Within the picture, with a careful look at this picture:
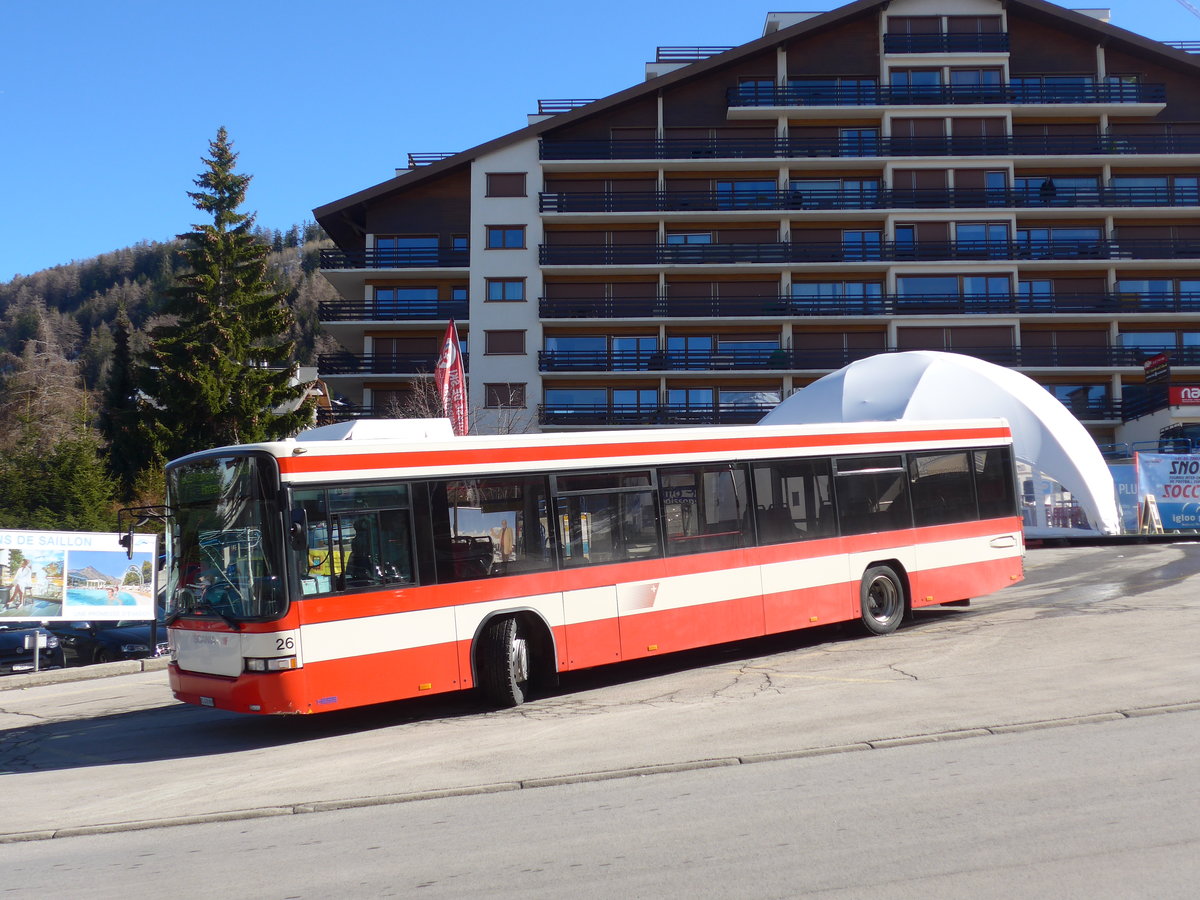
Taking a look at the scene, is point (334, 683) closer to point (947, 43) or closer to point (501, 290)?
point (501, 290)

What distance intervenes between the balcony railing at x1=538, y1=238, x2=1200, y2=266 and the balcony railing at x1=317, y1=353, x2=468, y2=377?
25.8 feet

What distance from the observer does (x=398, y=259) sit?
5197 centimetres

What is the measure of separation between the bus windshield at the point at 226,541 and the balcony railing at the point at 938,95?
154ft

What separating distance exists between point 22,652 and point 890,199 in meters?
44.6

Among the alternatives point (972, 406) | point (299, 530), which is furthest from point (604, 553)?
point (972, 406)

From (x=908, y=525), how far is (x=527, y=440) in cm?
649

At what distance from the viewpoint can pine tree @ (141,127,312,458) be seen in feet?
143

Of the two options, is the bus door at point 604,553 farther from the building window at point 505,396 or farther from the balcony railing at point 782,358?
the balcony railing at point 782,358

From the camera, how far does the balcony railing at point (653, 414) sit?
1991 inches

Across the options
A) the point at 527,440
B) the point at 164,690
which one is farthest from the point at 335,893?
the point at 164,690

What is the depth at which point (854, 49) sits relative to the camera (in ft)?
175

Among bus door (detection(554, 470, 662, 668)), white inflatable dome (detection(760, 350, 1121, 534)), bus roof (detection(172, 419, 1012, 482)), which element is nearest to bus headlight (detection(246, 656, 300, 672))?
bus roof (detection(172, 419, 1012, 482))

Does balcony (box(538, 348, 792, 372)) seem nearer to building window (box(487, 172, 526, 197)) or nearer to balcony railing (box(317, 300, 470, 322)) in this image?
balcony railing (box(317, 300, 470, 322))

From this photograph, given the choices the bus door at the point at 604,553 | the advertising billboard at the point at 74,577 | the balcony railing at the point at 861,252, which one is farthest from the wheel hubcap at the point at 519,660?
the balcony railing at the point at 861,252
